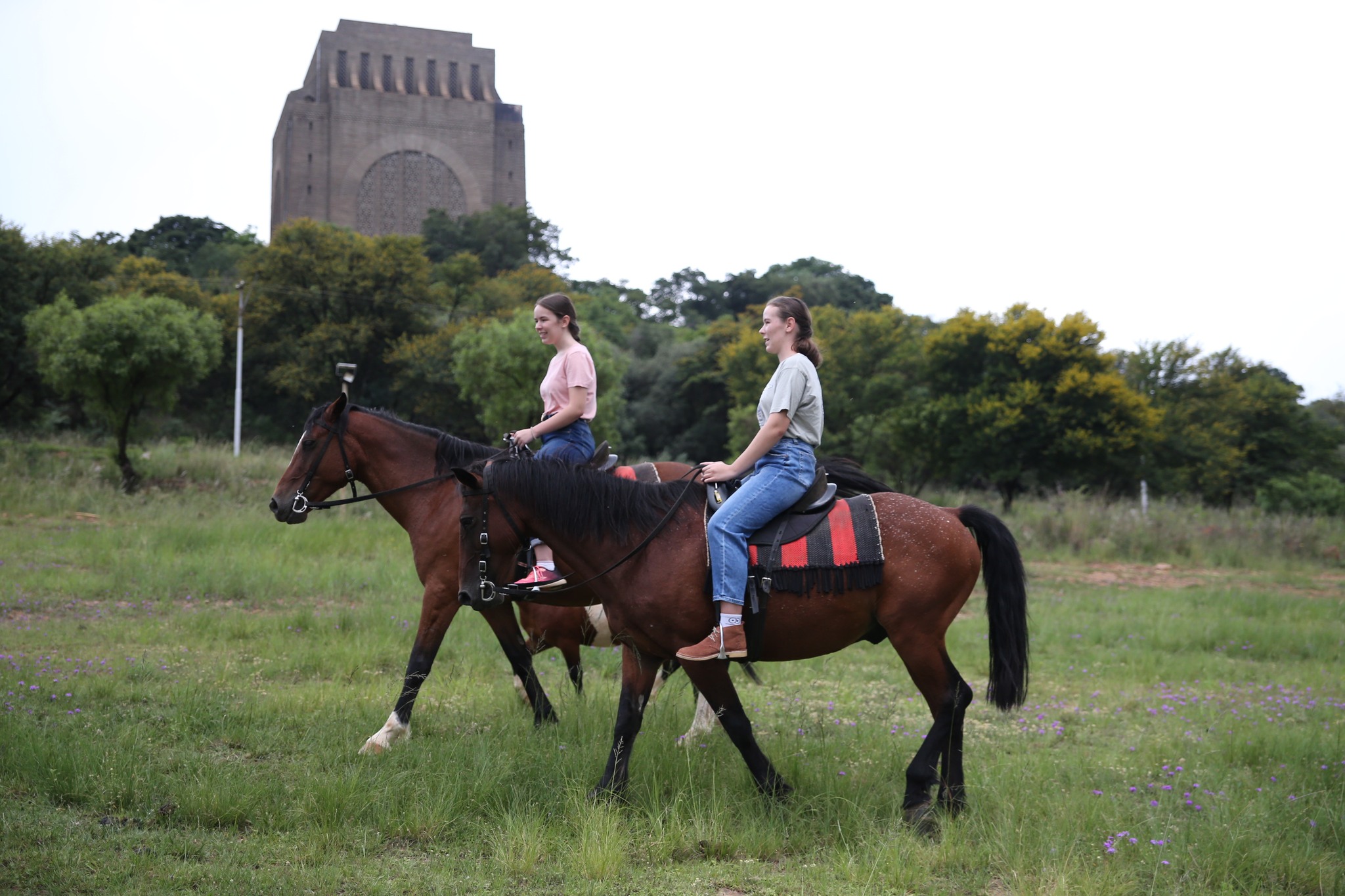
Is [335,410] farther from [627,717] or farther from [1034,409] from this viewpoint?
[1034,409]

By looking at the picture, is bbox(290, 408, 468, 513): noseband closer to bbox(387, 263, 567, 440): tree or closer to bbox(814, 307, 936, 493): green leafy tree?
bbox(814, 307, 936, 493): green leafy tree

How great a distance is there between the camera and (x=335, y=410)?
6.41m

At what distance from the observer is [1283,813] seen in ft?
16.8

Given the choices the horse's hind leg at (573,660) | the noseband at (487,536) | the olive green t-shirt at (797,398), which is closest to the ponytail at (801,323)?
the olive green t-shirt at (797,398)

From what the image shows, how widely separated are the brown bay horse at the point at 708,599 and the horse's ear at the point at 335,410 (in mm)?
1605

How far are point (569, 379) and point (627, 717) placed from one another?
2143 millimetres

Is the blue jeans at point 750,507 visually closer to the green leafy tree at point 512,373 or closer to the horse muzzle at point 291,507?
the horse muzzle at point 291,507

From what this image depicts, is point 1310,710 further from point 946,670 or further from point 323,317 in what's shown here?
point 323,317

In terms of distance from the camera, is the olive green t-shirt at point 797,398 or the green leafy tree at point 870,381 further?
the green leafy tree at point 870,381

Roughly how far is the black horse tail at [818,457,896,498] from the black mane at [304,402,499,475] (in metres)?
2.16

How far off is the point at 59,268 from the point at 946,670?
108 ft

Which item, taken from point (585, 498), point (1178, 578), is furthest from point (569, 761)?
point (1178, 578)

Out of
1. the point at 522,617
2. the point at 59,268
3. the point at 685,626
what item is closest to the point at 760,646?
the point at 685,626

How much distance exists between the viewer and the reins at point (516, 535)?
5016 mm
